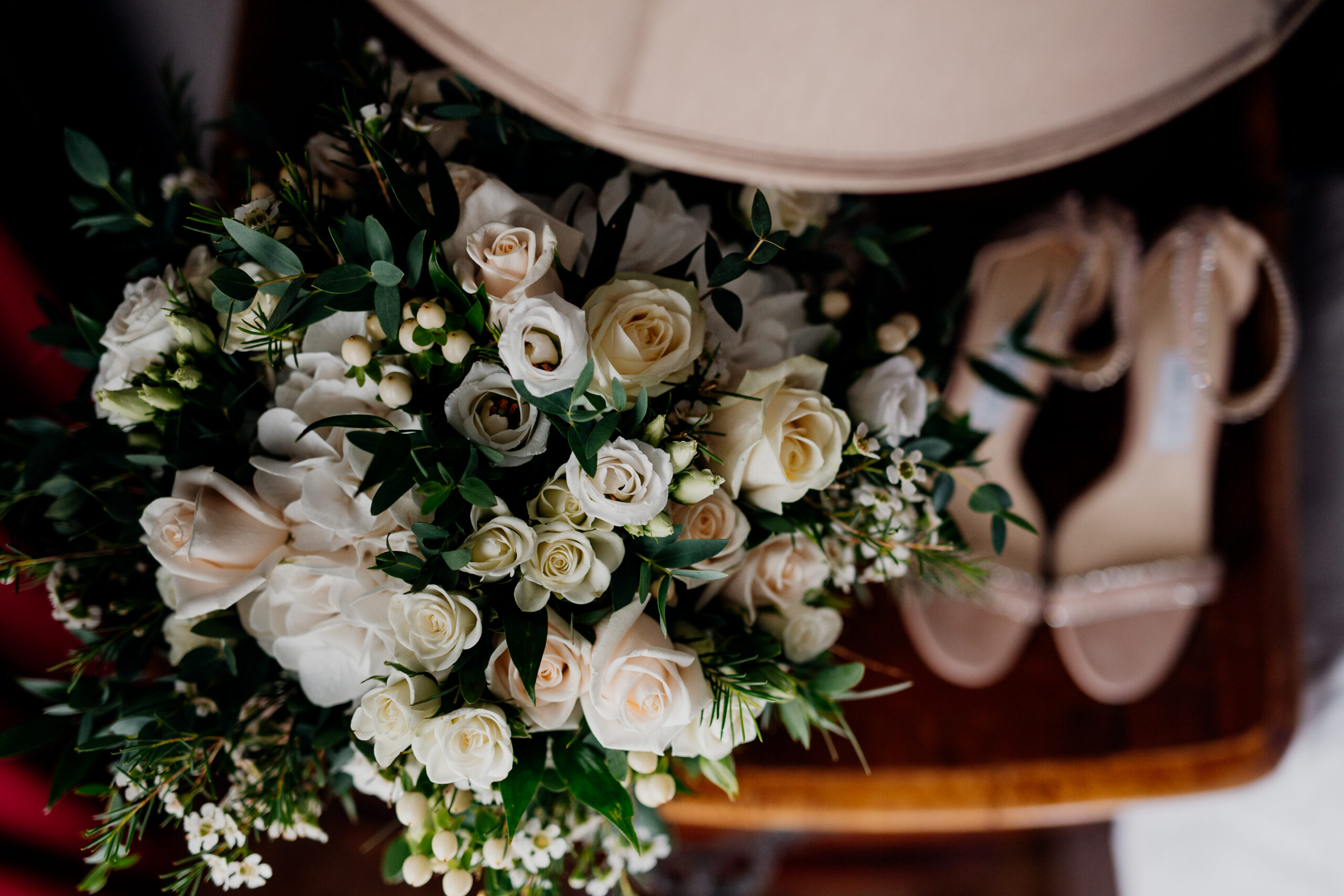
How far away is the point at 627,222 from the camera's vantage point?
1.52ft

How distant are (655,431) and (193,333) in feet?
0.94

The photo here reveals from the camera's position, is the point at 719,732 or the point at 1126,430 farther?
the point at 1126,430

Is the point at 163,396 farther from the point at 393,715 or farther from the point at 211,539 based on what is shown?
the point at 393,715

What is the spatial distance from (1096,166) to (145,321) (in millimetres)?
1169

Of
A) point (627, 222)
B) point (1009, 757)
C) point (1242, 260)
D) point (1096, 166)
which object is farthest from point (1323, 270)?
point (627, 222)

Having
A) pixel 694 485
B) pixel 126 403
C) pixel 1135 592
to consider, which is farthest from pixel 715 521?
pixel 1135 592

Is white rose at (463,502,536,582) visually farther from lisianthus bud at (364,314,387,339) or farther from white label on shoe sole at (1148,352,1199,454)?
white label on shoe sole at (1148,352,1199,454)

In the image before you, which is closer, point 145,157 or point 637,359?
point 637,359

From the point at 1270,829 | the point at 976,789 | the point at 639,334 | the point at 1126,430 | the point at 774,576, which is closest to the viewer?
the point at 639,334

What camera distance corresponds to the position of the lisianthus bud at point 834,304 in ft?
1.84

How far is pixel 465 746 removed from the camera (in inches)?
15.5

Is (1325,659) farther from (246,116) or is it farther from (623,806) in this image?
(246,116)

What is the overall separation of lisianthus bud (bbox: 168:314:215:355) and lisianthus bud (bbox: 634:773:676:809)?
385 mm

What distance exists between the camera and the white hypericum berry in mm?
421
